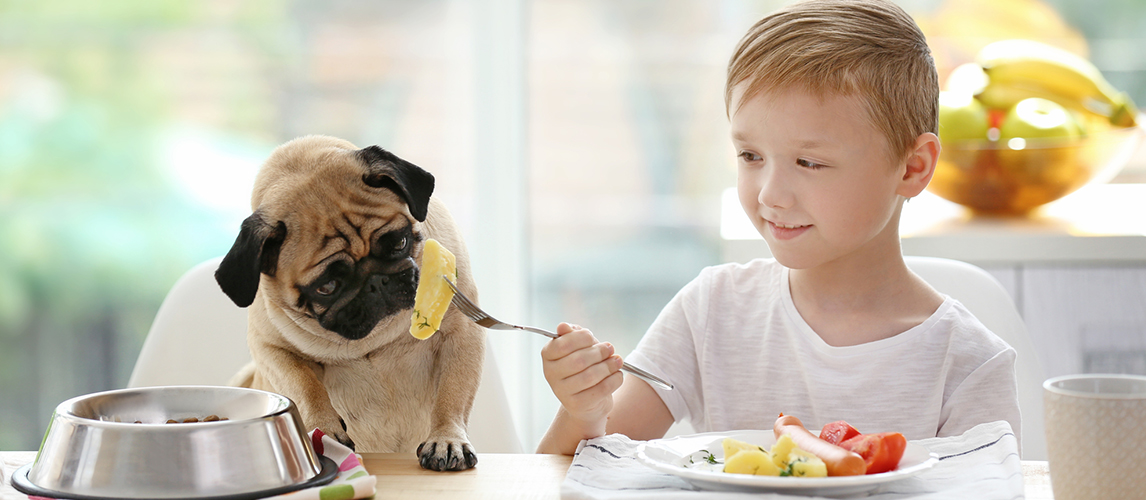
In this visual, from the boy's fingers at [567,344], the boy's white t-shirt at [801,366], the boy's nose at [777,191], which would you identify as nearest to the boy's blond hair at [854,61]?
the boy's nose at [777,191]

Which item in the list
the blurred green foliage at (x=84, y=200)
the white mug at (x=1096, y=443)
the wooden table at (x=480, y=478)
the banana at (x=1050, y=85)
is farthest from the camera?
the blurred green foliage at (x=84, y=200)

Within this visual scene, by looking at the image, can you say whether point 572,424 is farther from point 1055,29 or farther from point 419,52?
point 1055,29

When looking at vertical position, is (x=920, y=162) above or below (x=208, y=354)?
above

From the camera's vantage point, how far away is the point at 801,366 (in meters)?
1.26

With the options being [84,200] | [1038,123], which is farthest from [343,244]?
[84,200]

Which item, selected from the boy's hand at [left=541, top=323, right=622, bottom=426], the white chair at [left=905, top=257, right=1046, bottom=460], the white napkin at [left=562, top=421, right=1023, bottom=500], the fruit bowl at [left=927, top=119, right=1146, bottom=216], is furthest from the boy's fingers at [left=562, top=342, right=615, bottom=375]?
the fruit bowl at [left=927, top=119, right=1146, bottom=216]

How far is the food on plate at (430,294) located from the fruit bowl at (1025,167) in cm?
150

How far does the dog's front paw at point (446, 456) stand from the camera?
0.91m

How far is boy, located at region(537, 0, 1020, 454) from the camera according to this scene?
1.09m

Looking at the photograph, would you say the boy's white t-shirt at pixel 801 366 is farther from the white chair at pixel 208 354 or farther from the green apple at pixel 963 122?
the green apple at pixel 963 122

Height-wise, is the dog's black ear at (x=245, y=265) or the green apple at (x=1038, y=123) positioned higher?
the green apple at (x=1038, y=123)

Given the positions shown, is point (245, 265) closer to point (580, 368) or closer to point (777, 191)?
point (580, 368)

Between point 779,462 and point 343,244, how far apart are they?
651 mm

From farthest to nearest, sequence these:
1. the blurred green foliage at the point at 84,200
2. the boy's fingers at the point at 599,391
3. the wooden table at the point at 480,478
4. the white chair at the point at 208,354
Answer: the blurred green foliage at the point at 84,200 < the white chair at the point at 208,354 < the boy's fingers at the point at 599,391 < the wooden table at the point at 480,478
